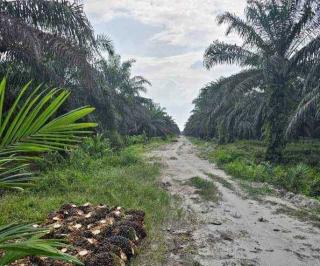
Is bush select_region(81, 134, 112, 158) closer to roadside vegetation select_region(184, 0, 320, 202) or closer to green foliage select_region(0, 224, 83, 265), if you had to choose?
roadside vegetation select_region(184, 0, 320, 202)

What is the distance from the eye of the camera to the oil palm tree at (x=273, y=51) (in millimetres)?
14922

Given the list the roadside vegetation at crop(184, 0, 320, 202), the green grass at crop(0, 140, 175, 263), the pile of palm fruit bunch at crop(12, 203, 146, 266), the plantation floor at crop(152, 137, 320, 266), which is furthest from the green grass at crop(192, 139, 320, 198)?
the pile of palm fruit bunch at crop(12, 203, 146, 266)

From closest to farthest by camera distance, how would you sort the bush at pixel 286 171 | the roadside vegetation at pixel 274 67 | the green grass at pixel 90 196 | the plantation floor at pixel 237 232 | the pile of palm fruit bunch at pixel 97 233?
the pile of palm fruit bunch at pixel 97 233, the plantation floor at pixel 237 232, the green grass at pixel 90 196, the bush at pixel 286 171, the roadside vegetation at pixel 274 67

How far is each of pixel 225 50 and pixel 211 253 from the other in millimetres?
12171

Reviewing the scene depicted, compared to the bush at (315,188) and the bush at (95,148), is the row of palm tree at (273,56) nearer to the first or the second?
the bush at (315,188)

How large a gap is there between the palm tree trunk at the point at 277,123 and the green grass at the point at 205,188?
16.7 feet

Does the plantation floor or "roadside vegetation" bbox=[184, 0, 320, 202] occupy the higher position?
"roadside vegetation" bbox=[184, 0, 320, 202]

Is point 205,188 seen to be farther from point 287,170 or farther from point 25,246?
point 25,246

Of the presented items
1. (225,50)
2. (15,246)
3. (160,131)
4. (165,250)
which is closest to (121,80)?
(160,131)

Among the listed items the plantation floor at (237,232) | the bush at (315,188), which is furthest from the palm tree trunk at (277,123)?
the plantation floor at (237,232)

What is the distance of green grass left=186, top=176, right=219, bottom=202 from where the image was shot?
10227 millimetres

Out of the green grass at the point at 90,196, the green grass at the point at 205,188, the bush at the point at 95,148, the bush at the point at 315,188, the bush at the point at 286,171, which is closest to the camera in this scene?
the green grass at the point at 90,196

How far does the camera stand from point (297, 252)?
6180mm

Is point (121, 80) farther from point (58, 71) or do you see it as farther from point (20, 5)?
point (20, 5)
